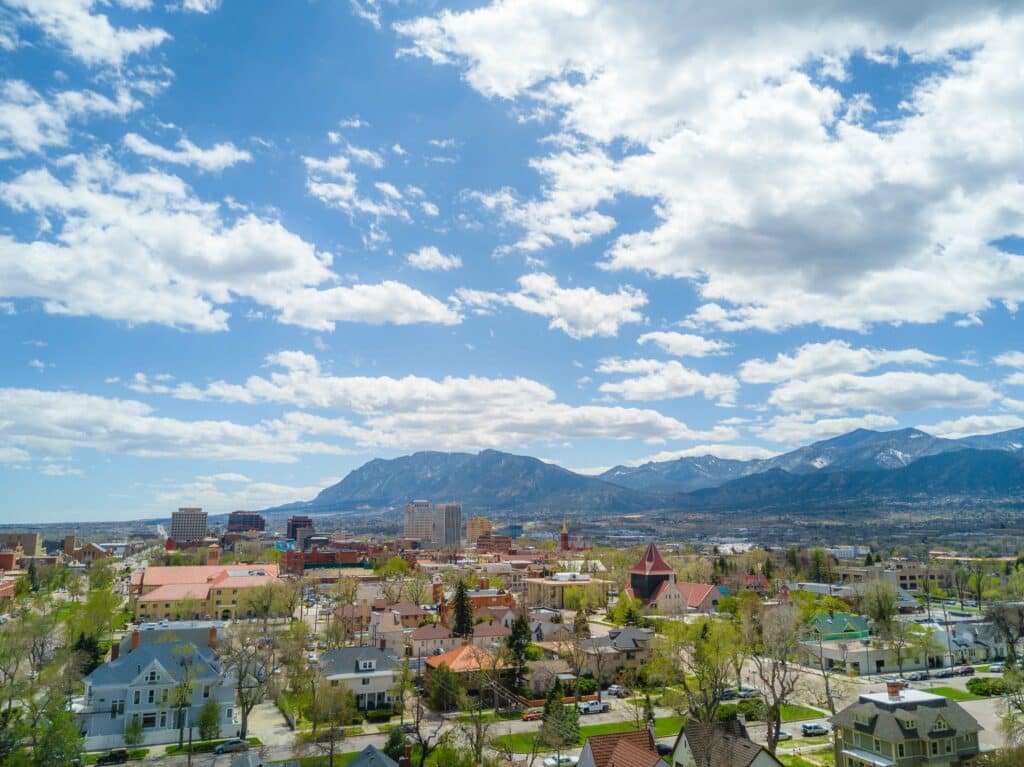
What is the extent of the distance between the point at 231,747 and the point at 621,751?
23.3 meters

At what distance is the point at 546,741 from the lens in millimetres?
38000

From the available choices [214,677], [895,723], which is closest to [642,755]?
[895,723]

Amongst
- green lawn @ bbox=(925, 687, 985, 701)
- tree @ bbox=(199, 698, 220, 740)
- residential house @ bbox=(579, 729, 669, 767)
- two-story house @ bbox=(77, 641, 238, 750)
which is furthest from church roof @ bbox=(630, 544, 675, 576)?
residential house @ bbox=(579, 729, 669, 767)

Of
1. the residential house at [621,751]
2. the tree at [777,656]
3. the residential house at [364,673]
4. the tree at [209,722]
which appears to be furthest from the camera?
the residential house at [364,673]

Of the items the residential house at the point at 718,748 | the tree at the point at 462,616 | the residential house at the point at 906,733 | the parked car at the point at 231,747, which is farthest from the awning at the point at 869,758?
the tree at the point at 462,616

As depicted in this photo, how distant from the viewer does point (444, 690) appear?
49.5 m

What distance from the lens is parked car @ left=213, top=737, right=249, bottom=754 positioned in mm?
40781

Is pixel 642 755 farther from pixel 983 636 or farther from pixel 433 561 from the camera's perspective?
pixel 433 561

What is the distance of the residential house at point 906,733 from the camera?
35.3 m

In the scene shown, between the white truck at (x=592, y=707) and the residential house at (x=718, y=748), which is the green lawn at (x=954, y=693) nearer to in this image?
the white truck at (x=592, y=707)

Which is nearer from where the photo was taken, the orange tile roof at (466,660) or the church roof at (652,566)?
the orange tile roof at (466,660)

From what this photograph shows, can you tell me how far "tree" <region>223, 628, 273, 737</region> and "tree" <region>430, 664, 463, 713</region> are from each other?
11108mm

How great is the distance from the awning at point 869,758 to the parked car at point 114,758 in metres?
38.6

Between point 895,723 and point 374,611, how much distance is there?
180ft
